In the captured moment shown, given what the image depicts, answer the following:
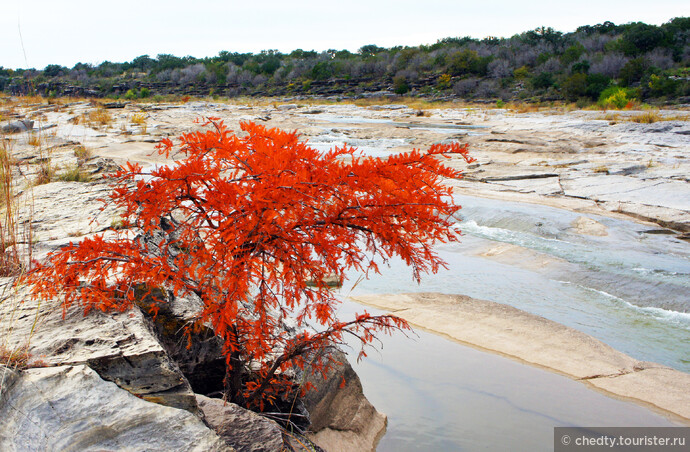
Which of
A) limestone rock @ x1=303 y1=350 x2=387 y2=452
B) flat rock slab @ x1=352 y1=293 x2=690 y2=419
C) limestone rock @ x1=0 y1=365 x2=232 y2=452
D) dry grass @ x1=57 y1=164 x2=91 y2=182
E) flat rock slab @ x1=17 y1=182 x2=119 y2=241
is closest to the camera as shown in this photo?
limestone rock @ x1=0 y1=365 x2=232 y2=452

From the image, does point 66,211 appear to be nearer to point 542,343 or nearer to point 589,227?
point 542,343

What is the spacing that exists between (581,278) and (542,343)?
6.44ft

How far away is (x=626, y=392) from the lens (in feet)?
11.4

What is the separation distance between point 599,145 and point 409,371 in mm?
11629

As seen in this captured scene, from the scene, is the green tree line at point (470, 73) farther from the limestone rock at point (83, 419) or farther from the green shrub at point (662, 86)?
the limestone rock at point (83, 419)

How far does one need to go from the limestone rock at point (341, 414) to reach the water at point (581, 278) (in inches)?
93.0

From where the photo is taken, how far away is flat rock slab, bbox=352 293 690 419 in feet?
11.6

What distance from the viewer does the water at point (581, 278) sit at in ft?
15.1

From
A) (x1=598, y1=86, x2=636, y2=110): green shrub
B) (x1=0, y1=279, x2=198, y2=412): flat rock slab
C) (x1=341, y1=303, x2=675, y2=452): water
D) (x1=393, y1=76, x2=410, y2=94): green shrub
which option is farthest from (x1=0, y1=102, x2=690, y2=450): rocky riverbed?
(x1=393, y1=76, x2=410, y2=94): green shrub

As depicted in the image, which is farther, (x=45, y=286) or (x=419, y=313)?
(x=419, y=313)

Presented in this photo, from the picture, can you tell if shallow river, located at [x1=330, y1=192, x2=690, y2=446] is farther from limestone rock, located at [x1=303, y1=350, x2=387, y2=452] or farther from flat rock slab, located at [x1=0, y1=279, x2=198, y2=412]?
flat rock slab, located at [x1=0, y1=279, x2=198, y2=412]

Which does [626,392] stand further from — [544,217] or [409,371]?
[544,217]

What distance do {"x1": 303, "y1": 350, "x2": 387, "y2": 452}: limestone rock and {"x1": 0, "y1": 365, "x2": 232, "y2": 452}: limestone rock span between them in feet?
4.20

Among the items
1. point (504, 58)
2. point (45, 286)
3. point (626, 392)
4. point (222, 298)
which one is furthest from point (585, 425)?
point (504, 58)
